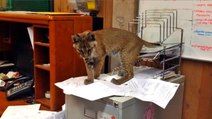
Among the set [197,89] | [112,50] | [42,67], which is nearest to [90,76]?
[112,50]

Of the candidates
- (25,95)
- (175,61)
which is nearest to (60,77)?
(25,95)

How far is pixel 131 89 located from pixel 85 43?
29 cm

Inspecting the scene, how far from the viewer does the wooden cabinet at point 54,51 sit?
138 cm

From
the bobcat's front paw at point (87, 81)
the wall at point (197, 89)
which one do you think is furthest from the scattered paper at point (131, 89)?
the wall at point (197, 89)

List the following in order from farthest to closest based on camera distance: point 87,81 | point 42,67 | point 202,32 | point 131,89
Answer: point 42,67
point 202,32
point 87,81
point 131,89

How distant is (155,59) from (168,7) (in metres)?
0.30

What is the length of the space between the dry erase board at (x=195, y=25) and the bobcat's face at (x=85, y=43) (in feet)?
1.72

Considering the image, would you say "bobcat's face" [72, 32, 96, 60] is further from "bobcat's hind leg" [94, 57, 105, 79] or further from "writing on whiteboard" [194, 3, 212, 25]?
"writing on whiteboard" [194, 3, 212, 25]

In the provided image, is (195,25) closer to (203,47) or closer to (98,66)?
(203,47)

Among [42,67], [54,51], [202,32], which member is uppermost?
[202,32]

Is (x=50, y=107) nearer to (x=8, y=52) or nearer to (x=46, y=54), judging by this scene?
(x=46, y=54)

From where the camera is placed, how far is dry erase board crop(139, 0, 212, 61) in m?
1.36

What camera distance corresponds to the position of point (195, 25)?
1.40 m

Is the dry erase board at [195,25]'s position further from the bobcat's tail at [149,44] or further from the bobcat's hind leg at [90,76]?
the bobcat's hind leg at [90,76]
